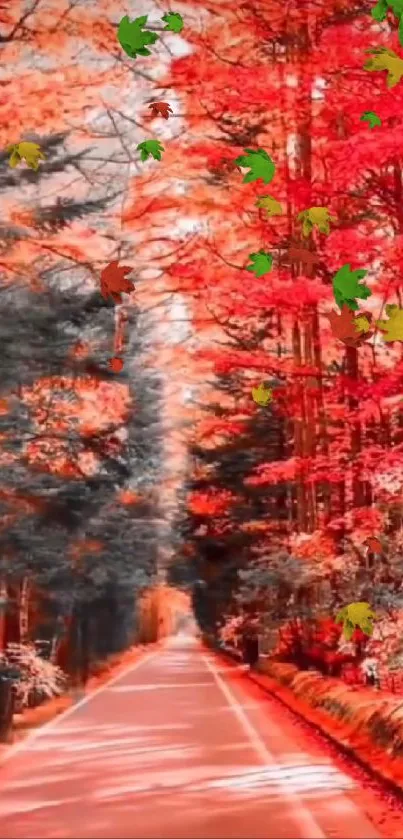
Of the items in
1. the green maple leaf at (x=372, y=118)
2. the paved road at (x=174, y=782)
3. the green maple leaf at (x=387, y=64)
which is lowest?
the paved road at (x=174, y=782)

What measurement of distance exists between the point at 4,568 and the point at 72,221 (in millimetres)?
5211

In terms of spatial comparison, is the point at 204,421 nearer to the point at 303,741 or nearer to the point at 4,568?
the point at 4,568

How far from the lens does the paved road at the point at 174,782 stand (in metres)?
7.71

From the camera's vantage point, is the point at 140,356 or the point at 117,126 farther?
the point at 140,356

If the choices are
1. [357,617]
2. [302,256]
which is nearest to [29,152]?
[302,256]

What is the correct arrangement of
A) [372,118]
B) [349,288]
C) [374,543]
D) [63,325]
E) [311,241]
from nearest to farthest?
[349,288] < [372,118] < [374,543] < [311,241] < [63,325]

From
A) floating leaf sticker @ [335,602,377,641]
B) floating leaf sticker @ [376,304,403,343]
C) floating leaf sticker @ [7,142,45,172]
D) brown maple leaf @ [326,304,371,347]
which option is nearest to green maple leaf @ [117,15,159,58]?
floating leaf sticker @ [7,142,45,172]

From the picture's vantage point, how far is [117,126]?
11.4 m

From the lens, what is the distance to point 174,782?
9.45m

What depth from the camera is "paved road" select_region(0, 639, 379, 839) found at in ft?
25.3

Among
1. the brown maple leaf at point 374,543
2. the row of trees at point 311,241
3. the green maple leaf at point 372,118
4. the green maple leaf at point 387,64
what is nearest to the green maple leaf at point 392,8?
the green maple leaf at point 387,64

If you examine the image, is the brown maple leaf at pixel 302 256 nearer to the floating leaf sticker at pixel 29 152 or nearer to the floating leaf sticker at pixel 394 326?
the floating leaf sticker at pixel 394 326

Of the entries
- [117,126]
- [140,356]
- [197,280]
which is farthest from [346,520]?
[140,356]

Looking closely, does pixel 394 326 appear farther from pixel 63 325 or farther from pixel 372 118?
pixel 63 325
